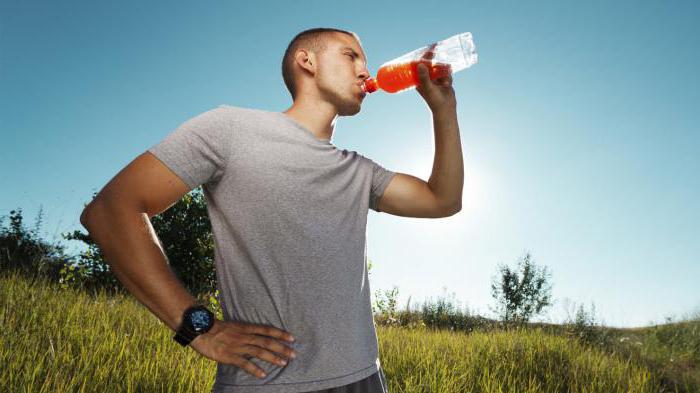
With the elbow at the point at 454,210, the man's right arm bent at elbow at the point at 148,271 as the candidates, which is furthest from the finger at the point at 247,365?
the elbow at the point at 454,210

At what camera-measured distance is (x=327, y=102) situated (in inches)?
85.7

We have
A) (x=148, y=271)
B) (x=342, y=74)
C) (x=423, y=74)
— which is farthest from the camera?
(x=342, y=74)

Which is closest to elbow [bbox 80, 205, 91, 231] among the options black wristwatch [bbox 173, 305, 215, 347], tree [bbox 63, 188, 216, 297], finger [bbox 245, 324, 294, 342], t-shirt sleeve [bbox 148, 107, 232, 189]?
t-shirt sleeve [bbox 148, 107, 232, 189]

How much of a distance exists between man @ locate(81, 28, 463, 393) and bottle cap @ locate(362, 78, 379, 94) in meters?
0.59

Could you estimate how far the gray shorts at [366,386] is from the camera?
1566 mm

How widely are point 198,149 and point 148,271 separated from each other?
17.2 inches

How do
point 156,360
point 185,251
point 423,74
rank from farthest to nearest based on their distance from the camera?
point 185,251
point 156,360
point 423,74

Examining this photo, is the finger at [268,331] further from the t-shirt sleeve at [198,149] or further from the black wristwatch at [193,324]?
the t-shirt sleeve at [198,149]

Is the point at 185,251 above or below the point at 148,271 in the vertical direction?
above

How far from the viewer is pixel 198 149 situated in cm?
159

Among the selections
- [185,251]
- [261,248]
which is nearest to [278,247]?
[261,248]

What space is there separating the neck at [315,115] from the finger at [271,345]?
96 centimetres

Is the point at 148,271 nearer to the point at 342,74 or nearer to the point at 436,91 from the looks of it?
the point at 342,74

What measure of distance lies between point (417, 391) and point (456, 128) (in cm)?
253
